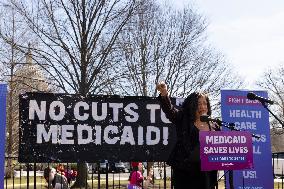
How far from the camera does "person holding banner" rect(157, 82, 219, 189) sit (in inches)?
162

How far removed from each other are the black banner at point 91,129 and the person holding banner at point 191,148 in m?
2.92

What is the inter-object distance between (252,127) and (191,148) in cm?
431

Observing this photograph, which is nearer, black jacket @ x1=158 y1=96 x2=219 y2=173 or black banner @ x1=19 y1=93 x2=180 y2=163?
black jacket @ x1=158 y1=96 x2=219 y2=173

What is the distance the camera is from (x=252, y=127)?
816 centimetres

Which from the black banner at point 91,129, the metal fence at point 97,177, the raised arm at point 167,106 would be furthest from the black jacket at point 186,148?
the black banner at point 91,129

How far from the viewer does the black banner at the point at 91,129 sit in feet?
22.7

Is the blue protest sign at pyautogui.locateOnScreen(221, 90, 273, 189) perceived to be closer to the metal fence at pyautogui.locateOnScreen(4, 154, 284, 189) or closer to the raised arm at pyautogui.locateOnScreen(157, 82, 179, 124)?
the metal fence at pyautogui.locateOnScreen(4, 154, 284, 189)

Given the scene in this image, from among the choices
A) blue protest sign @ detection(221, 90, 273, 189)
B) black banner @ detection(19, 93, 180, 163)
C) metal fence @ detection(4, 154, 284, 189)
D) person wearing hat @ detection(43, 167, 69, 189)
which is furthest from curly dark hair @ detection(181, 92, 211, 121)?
person wearing hat @ detection(43, 167, 69, 189)

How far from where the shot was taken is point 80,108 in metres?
7.16

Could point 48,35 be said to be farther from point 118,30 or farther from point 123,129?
point 123,129

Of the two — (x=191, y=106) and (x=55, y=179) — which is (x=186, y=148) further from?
(x=55, y=179)

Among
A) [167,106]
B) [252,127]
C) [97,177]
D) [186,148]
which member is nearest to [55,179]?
[252,127]

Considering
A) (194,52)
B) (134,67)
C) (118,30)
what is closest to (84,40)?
(118,30)

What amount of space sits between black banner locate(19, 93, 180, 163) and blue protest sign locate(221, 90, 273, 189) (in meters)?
1.27
